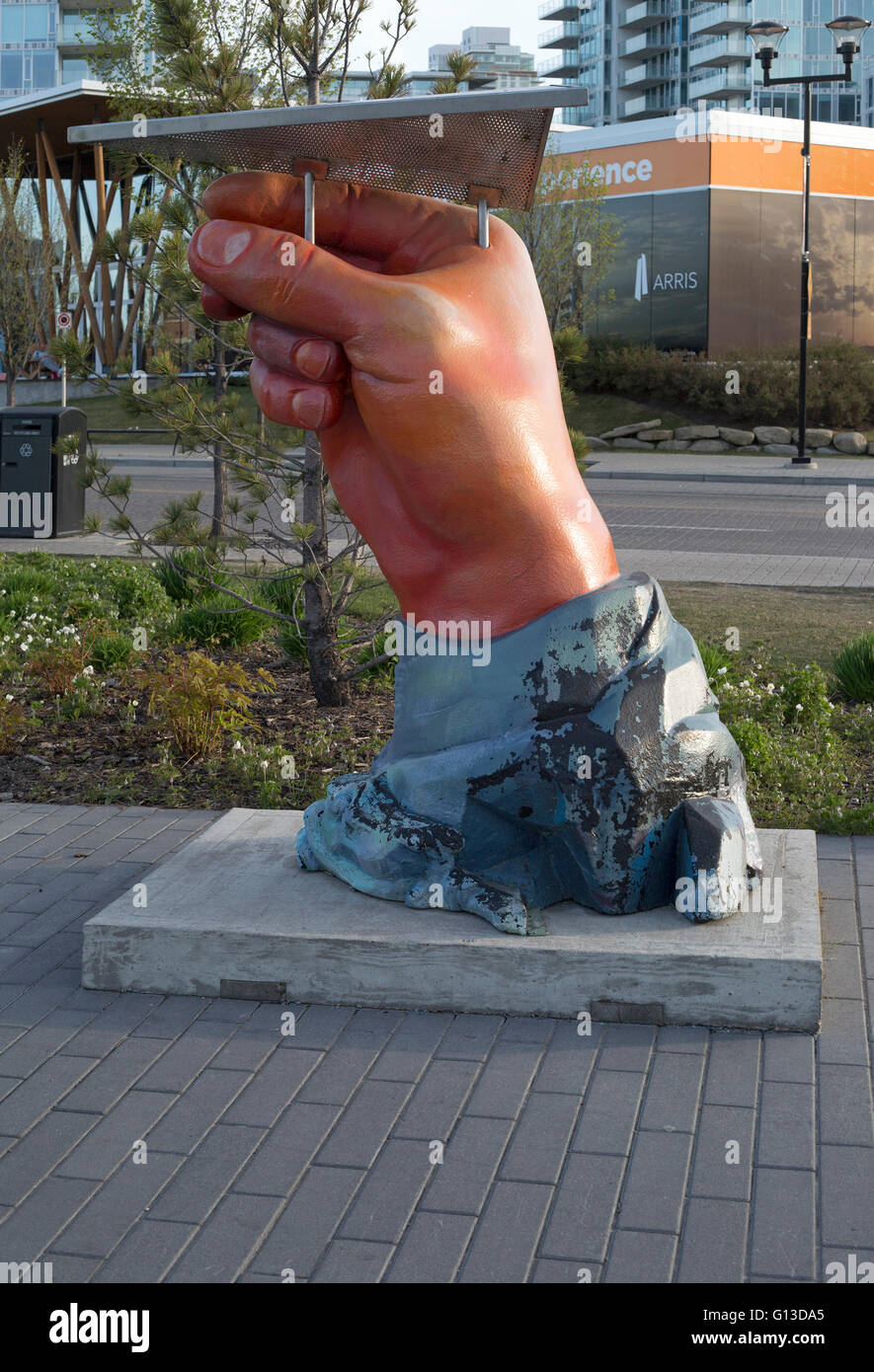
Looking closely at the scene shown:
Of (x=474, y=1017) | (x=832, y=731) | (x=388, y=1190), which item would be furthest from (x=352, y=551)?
(x=388, y=1190)

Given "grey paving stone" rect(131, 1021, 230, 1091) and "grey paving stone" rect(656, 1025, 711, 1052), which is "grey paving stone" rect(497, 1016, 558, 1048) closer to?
"grey paving stone" rect(656, 1025, 711, 1052)

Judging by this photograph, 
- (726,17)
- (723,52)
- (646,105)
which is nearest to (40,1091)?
(723,52)

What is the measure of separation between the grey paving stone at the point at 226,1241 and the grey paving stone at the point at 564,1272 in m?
0.62

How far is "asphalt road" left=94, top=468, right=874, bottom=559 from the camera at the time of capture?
1326cm

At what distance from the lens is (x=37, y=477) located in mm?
14242

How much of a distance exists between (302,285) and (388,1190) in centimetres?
241

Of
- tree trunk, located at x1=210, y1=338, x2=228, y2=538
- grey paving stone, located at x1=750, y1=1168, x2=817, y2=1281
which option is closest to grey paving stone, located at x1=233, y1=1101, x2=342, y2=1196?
grey paving stone, located at x1=750, y1=1168, x2=817, y2=1281

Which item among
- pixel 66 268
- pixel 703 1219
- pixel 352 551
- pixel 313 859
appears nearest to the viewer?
pixel 703 1219

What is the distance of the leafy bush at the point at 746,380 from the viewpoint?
25.6 meters

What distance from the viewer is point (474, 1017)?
412 cm

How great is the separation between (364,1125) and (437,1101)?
22 centimetres

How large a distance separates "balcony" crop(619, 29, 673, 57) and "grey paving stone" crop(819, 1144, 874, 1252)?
79.0 metres
